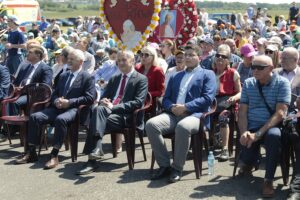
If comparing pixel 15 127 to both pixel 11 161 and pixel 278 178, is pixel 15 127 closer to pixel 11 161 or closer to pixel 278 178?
pixel 11 161

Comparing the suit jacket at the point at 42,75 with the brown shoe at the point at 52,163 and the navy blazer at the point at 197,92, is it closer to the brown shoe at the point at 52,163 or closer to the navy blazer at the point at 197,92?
the brown shoe at the point at 52,163

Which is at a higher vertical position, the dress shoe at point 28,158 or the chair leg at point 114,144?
the chair leg at point 114,144

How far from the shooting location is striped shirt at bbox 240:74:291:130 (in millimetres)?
5516

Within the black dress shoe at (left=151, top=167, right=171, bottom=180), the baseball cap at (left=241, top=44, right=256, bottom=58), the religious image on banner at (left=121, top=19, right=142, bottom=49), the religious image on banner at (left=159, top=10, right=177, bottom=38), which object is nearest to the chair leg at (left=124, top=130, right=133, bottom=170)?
the black dress shoe at (left=151, top=167, right=171, bottom=180)

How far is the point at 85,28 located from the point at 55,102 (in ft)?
64.2

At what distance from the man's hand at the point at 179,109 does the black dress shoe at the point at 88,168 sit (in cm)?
117

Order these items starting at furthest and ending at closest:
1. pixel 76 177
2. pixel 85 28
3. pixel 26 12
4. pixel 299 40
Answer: pixel 26 12
pixel 85 28
pixel 299 40
pixel 76 177

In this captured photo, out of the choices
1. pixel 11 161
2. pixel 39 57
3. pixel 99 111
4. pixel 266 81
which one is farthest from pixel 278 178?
pixel 39 57

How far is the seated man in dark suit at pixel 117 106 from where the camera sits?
625 cm

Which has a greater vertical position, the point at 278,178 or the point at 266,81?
the point at 266,81

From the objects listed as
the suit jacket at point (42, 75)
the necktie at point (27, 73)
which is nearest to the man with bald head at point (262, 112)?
the suit jacket at point (42, 75)

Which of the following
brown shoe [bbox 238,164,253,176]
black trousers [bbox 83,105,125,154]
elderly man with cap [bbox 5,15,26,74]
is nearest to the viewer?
brown shoe [bbox 238,164,253,176]

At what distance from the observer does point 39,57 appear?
817cm

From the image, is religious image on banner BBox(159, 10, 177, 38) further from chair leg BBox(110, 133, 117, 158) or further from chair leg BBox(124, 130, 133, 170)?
chair leg BBox(124, 130, 133, 170)
